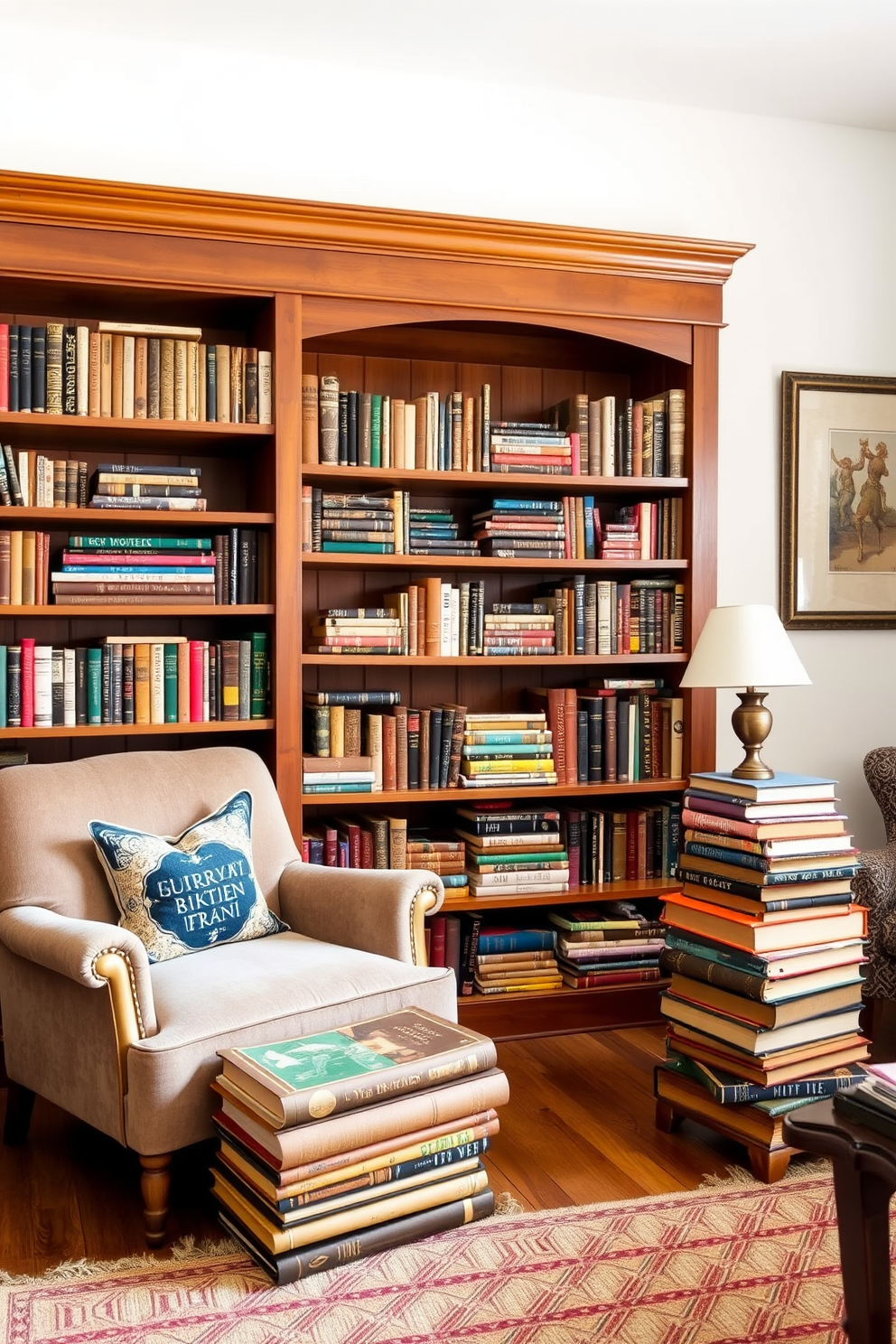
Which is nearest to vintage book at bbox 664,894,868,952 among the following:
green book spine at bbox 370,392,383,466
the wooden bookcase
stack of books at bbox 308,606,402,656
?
the wooden bookcase

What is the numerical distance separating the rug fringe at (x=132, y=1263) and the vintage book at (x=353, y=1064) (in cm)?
33

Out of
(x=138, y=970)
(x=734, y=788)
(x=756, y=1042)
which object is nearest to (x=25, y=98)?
(x=138, y=970)

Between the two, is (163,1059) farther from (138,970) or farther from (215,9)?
(215,9)

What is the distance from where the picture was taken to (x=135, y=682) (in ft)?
10.4

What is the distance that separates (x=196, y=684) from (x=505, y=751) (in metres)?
0.90

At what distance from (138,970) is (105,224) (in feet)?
6.05

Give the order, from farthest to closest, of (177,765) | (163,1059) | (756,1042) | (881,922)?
(881,922), (177,765), (756,1042), (163,1059)

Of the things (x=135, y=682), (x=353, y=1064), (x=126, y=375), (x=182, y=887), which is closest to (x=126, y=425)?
(x=126, y=375)

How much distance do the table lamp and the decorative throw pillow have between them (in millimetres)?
1115

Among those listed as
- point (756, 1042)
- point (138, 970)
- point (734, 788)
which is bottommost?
point (756, 1042)

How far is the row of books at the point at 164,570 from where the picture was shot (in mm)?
3109

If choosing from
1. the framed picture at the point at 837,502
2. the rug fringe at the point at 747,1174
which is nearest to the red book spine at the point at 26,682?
the rug fringe at the point at 747,1174

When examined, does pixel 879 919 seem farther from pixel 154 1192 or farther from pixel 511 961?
pixel 154 1192

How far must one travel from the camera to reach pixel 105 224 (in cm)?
301
